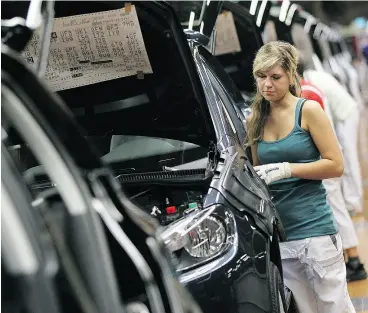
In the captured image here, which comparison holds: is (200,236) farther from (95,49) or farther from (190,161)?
(95,49)

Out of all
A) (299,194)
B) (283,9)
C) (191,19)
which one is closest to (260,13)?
(283,9)

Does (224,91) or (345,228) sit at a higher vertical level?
(224,91)

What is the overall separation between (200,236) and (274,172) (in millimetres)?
761

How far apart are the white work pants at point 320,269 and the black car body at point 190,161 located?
0.18 metres

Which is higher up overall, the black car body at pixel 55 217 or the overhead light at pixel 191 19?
the overhead light at pixel 191 19

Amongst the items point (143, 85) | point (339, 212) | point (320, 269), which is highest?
point (143, 85)

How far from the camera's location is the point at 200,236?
2543mm

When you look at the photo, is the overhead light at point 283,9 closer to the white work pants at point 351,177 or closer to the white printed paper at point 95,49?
the white work pants at point 351,177

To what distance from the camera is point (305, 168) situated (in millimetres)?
3168

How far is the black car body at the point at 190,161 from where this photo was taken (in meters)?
2.49

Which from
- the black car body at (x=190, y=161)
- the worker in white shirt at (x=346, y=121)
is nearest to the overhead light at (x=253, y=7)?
the worker in white shirt at (x=346, y=121)

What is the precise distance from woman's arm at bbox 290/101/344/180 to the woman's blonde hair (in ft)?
0.74

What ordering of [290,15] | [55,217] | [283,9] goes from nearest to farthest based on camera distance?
[55,217] < [283,9] < [290,15]

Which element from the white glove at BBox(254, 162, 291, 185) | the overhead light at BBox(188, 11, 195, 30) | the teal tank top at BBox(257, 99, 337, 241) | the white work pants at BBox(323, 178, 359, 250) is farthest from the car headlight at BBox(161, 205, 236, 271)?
the overhead light at BBox(188, 11, 195, 30)
